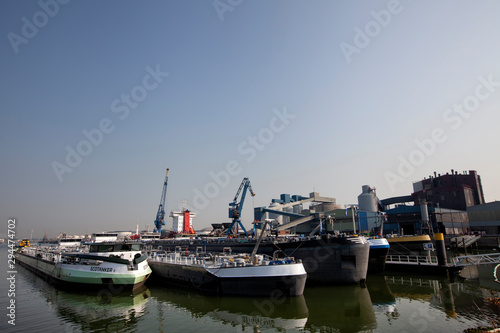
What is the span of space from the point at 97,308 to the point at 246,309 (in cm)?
1298

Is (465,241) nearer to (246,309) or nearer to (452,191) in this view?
(452,191)

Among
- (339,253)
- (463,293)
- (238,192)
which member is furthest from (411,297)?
(238,192)

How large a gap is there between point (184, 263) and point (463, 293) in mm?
27513

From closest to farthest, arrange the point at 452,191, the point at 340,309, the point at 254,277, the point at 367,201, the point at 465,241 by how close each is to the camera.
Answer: the point at 340,309, the point at 254,277, the point at 465,241, the point at 452,191, the point at 367,201

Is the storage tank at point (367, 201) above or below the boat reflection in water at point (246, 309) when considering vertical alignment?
above

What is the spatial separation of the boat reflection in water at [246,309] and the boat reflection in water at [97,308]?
7.85ft

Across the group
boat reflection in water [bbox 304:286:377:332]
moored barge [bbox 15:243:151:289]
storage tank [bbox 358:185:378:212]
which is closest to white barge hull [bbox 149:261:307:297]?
boat reflection in water [bbox 304:286:377:332]

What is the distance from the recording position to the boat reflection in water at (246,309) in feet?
60.7

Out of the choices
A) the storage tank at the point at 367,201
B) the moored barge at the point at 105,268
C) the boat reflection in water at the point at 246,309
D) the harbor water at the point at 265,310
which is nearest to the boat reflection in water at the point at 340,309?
the harbor water at the point at 265,310

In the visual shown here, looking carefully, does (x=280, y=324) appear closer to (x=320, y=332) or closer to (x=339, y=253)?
(x=320, y=332)

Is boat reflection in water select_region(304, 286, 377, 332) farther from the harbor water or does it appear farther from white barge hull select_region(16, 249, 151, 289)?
white barge hull select_region(16, 249, 151, 289)

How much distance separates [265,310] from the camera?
20.8 m

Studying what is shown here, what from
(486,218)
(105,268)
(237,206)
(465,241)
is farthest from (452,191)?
(105,268)

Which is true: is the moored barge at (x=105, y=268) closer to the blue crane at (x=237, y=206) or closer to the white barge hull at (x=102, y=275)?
the white barge hull at (x=102, y=275)
